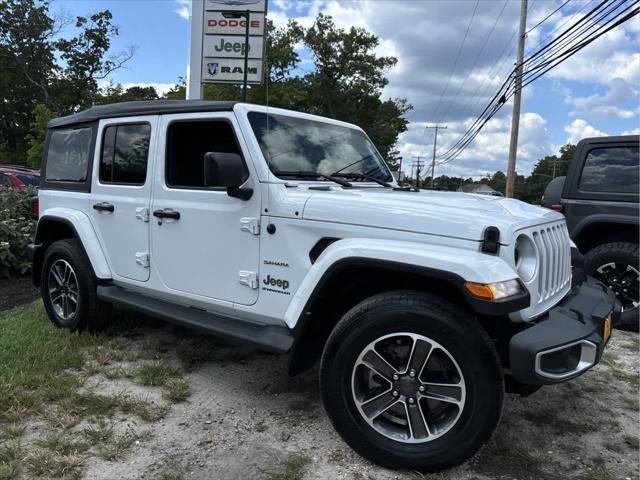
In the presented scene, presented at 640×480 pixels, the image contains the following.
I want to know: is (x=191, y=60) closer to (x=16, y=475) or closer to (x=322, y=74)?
(x=16, y=475)

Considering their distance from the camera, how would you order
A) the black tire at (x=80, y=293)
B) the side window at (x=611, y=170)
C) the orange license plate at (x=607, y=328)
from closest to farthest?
the orange license plate at (x=607, y=328), the black tire at (x=80, y=293), the side window at (x=611, y=170)

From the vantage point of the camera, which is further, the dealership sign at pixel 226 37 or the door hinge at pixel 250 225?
the dealership sign at pixel 226 37

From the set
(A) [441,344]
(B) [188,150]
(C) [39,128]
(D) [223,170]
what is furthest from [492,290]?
(C) [39,128]

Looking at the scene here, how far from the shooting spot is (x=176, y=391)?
3.46 m

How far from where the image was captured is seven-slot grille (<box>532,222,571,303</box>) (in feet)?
8.79

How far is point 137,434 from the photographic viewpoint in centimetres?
295

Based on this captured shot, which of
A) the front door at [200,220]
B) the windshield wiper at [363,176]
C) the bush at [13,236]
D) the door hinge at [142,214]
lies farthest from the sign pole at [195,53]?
the windshield wiper at [363,176]

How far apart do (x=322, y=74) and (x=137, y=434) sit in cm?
3477

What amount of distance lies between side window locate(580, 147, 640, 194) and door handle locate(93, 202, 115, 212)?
493 centimetres

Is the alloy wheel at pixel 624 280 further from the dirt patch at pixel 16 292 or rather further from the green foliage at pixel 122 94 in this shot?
the green foliage at pixel 122 94

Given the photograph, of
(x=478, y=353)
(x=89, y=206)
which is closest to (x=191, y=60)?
(x=89, y=206)

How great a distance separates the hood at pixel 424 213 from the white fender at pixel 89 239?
84.5 inches

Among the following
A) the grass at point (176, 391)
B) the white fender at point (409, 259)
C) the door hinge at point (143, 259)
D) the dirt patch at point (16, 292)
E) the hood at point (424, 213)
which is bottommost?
the dirt patch at point (16, 292)

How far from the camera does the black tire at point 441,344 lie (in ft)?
7.89
